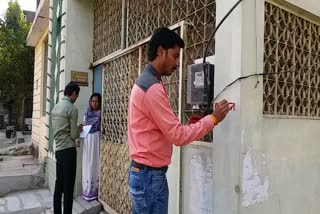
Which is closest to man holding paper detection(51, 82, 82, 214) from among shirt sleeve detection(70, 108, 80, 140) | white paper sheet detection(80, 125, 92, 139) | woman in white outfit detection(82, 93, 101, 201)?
shirt sleeve detection(70, 108, 80, 140)

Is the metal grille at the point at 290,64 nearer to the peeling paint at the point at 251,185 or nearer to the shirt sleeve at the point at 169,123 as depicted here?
the peeling paint at the point at 251,185

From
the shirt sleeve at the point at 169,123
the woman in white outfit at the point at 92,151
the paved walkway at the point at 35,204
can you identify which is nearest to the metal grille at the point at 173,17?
the shirt sleeve at the point at 169,123

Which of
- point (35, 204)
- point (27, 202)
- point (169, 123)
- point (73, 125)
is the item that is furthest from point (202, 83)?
point (27, 202)

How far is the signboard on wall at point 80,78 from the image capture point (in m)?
5.34

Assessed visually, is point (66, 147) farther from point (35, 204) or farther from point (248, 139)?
point (248, 139)

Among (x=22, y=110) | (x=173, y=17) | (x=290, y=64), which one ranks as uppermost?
(x=173, y=17)

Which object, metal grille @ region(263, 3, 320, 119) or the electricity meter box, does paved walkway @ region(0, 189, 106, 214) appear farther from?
metal grille @ region(263, 3, 320, 119)

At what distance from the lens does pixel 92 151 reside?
4992mm

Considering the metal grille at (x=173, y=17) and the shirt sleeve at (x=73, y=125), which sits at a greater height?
the metal grille at (x=173, y=17)

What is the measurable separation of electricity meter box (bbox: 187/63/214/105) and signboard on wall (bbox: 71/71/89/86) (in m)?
3.30

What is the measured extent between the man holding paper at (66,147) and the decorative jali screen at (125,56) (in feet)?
1.74

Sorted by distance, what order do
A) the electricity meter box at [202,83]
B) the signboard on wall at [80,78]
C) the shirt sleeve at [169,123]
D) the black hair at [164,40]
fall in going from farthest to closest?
the signboard on wall at [80,78] → the electricity meter box at [202,83] → the black hair at [164,40] → the shirt sleeve at [169,123]

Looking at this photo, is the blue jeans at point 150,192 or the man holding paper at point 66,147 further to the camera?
the man holding paper at point 66,147

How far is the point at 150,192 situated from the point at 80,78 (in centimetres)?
368
